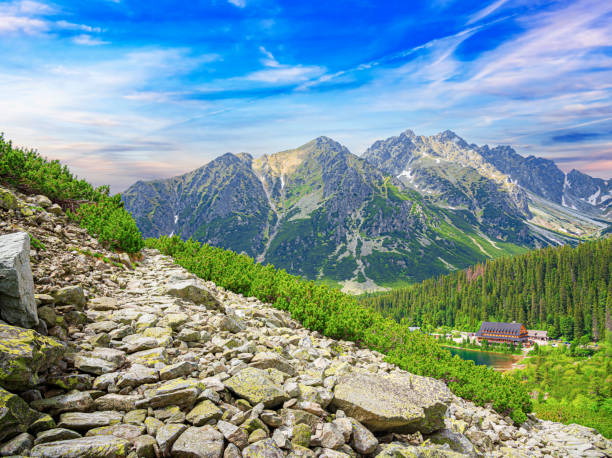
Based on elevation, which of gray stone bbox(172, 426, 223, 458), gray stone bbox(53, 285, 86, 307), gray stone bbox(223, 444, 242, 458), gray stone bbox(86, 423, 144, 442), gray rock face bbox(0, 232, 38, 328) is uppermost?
gray rock face bbox(0, 232, 38, 328)

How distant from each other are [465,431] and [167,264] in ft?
54.6

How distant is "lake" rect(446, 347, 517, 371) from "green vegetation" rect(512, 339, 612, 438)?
9654mm

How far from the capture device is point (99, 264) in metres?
13.6

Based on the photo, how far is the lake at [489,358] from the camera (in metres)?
126

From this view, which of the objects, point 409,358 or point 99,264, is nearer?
point 99,264

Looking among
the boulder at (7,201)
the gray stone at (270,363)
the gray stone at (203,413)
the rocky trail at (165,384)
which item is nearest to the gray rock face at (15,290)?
the rocky trail at (165,384)

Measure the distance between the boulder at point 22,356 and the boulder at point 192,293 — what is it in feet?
22.7

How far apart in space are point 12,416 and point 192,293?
28.7 ft

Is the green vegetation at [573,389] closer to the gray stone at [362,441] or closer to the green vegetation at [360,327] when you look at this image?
the green vegetation at [360,327]

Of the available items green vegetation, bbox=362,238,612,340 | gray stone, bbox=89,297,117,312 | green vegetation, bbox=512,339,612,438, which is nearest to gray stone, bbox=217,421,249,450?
gray stone, bbox=89,297,117,312

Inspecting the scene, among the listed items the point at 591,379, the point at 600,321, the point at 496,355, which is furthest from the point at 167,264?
the point at 600,321

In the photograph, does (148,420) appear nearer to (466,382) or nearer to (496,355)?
(466,382)

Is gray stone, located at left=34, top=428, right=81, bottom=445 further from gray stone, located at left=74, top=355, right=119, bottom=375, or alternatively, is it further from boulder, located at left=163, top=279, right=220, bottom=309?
boulder, located at left=163, top=279, right=220, bottom=309

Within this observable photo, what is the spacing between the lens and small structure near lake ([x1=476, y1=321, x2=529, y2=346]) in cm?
15956
